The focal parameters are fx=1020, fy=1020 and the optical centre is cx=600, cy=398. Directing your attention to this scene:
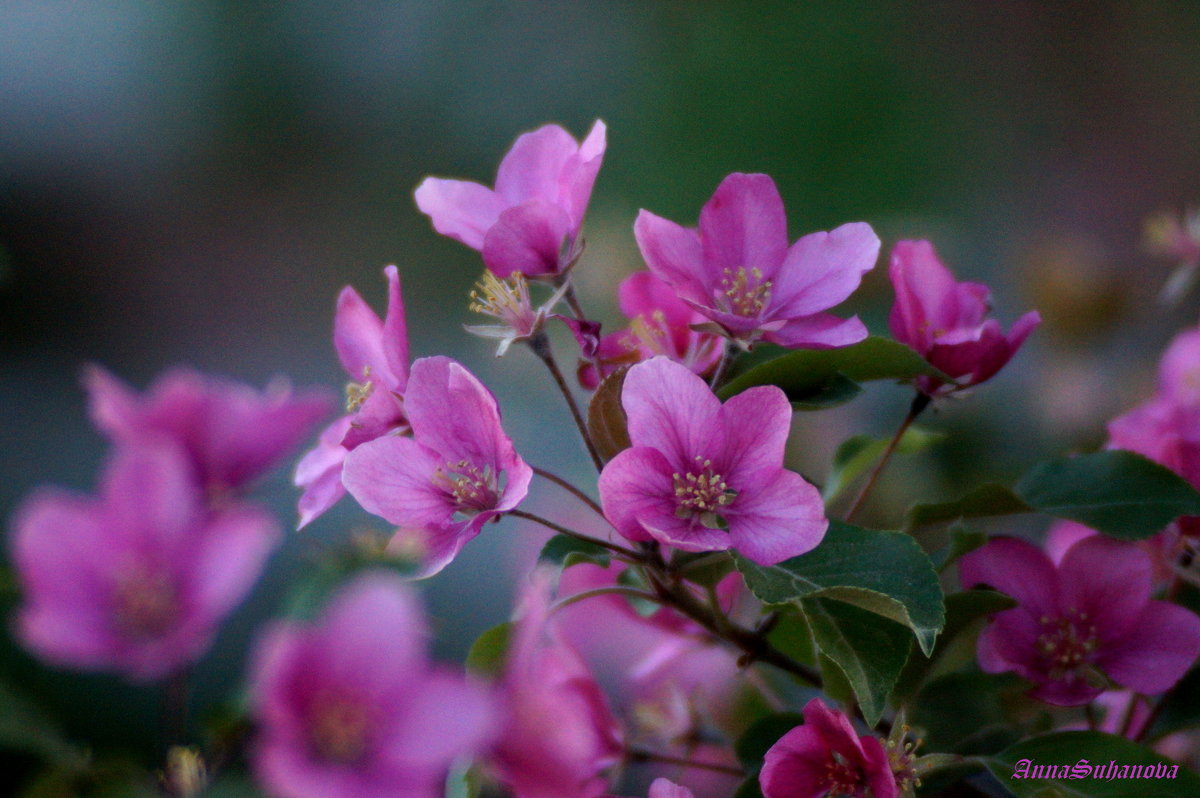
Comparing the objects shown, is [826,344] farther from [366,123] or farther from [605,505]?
[366,123]

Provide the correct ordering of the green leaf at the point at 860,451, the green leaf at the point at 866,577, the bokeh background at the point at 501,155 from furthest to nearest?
the bokeh background at the point at 501,155 < the green leaf at the point at 860,451 < the green leaf at the point at 866,577

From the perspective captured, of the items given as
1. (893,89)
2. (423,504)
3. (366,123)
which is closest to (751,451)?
(423,504)

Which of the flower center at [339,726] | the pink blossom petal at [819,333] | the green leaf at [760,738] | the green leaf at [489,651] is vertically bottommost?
the green leaf at [760,738]

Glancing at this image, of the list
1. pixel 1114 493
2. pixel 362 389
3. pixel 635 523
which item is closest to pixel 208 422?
pixel 362 389

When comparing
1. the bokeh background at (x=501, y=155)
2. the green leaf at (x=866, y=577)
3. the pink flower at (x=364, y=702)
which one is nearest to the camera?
the pink flower at (x=364, y=702)

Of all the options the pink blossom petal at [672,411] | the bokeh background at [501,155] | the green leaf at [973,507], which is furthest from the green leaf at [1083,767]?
the bokeh background at [501,155]

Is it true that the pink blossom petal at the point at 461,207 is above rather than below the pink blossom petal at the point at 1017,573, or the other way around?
above

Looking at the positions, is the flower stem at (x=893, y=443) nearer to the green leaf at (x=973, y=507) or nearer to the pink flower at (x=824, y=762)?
the green leaf at (x=973, y=507)

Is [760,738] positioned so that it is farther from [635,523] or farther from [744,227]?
Result: [744,227]
